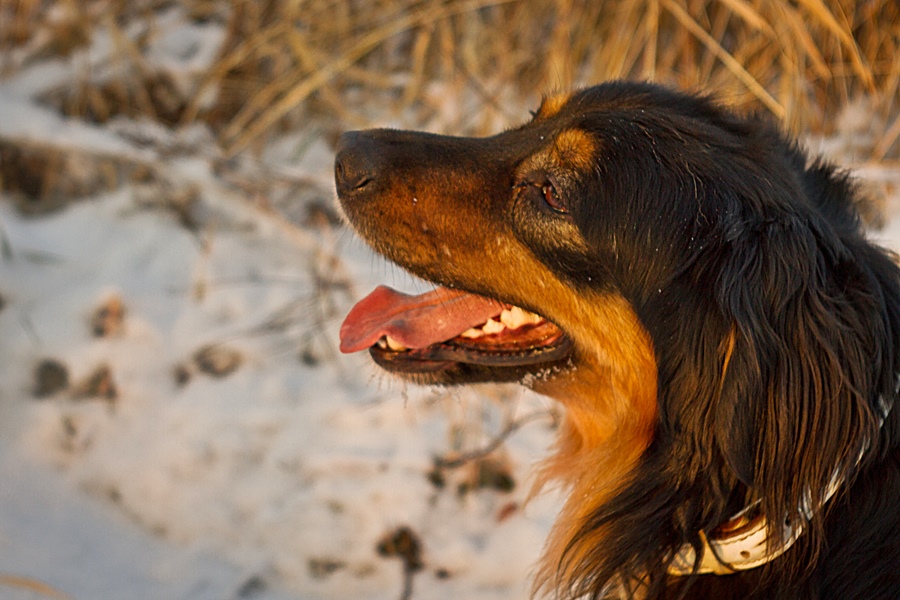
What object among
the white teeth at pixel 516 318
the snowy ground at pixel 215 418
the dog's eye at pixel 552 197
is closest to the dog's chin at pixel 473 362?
the white teeth at pixel 516 318

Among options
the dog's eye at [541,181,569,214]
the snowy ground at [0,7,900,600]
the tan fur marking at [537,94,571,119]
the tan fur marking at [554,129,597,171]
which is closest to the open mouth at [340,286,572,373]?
the snowy ground at [0,7,900,600]

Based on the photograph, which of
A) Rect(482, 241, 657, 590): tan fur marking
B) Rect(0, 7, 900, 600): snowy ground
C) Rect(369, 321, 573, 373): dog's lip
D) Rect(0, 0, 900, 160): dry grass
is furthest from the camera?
Rect(0, 0, 900, 160): dry grass

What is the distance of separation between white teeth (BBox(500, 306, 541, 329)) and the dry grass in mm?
2009

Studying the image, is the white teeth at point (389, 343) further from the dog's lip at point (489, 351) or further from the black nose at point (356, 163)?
the black nose at point (356, 163)

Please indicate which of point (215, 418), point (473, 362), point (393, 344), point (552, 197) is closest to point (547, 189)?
point (552, 197)

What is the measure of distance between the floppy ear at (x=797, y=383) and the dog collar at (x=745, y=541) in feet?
0.07

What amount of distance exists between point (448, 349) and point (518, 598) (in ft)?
3.79

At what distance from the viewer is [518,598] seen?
329cm

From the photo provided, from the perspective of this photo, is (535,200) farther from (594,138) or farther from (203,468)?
(203,468)

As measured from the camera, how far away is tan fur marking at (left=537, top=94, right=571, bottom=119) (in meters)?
2.71

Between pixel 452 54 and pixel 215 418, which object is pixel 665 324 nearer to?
pixel 215 418

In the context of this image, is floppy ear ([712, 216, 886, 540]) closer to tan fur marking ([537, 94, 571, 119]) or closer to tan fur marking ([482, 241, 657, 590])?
tan fur marking ([482, 241, 657, 590])

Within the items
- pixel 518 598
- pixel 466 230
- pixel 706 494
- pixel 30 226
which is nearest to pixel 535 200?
pixel 466 230

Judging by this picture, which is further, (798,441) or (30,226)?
(30,226)
